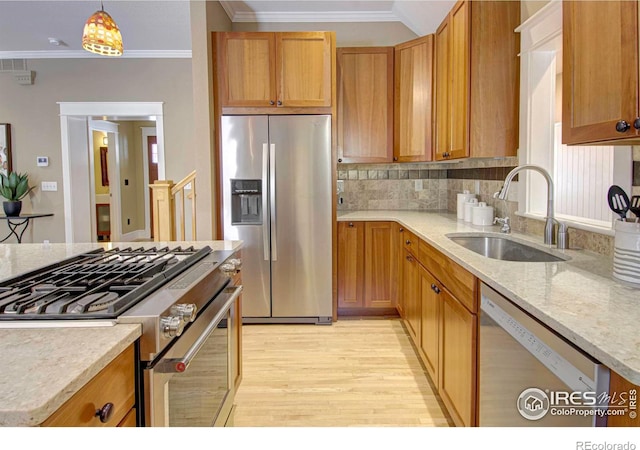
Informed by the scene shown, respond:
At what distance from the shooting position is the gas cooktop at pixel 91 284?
1.00m

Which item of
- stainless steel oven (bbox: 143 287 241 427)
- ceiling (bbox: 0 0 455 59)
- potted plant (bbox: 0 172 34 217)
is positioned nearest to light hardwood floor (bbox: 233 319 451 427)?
stainless steel oven (bbox: 143 287 241 427)

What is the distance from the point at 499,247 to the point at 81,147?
5.41 metres

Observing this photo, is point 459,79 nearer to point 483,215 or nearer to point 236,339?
point 483,215

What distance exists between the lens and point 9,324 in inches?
37.6

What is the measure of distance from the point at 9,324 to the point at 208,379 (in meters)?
0.68

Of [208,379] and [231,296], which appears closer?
[208,379]

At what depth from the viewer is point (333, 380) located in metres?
2.61

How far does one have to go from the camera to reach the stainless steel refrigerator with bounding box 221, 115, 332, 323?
3.48 metres

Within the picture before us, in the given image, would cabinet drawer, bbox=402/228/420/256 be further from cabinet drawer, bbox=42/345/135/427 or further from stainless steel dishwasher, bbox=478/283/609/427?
cabinet drawer, bbox=42/345/135/427

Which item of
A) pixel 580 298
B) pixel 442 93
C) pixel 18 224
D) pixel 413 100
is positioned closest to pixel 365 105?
pixel 413 100

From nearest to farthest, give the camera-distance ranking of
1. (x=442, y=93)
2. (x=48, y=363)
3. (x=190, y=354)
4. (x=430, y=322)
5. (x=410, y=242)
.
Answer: (x=48, y=363), (x=190, y=354), (x=430, y=322), (x=410, y=242), (x=442, y=93)

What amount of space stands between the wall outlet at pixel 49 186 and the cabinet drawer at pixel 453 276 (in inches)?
195

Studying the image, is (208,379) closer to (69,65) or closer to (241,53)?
(241,53)

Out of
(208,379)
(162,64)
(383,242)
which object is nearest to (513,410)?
(208,379)
